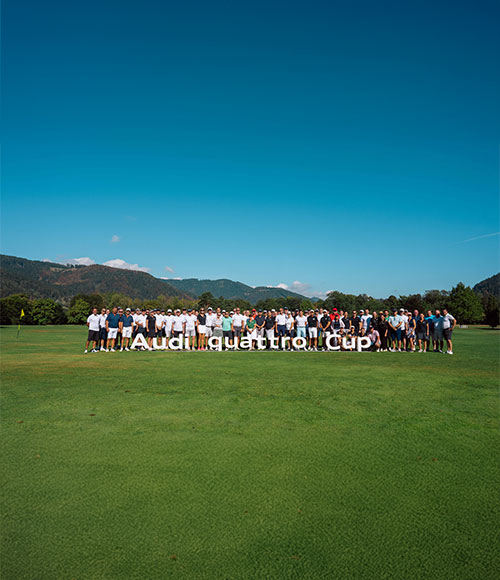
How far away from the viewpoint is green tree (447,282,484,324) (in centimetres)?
7750

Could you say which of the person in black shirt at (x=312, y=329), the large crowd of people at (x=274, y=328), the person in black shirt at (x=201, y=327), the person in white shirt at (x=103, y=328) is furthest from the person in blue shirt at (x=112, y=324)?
the person in black shirt at (x=312, y=329)

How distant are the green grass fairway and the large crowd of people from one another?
11.1m

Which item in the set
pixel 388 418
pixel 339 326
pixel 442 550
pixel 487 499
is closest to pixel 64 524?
pixel 442 550

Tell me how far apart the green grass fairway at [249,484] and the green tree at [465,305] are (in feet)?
250

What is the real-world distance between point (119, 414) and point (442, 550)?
6013 mm

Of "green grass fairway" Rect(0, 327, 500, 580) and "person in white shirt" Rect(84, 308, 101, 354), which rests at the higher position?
"person in white shirt" Rect(84, 308, 101, 354)

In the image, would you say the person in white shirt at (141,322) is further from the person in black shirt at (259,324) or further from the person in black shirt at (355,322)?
the person in black shirt at (355,322)

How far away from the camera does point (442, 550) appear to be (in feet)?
11.7

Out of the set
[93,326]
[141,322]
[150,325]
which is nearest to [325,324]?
[150,325]

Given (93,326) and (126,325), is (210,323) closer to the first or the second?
(126,325)

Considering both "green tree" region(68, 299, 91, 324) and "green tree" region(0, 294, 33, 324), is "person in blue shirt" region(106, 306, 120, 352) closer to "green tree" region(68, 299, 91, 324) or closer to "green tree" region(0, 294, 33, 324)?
"green tree" region(0, 294, 33, 324)

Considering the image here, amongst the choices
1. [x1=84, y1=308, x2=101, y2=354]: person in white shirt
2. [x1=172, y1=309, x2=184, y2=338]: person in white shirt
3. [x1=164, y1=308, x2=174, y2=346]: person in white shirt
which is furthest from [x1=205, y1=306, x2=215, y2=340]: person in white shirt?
[x1=84, y1=308, x2=101, y2=354]: person in white shirt

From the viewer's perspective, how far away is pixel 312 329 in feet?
72.4

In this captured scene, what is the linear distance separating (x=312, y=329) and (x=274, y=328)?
2.26 metres
